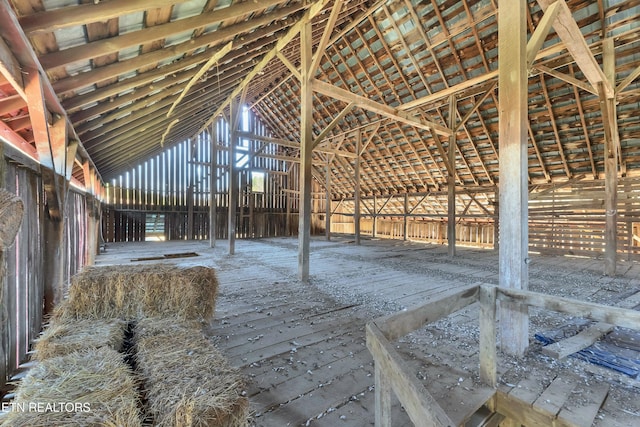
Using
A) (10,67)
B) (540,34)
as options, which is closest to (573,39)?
(540,34)

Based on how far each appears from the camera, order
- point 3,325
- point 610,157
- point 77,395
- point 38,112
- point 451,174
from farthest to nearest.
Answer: point 451,174 → point 610,157 → point 38,112 → point 3,325 → point 77,395

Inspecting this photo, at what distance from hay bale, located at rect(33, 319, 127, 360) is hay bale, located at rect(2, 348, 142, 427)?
0.23 m

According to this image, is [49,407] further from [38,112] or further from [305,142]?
[305,142]

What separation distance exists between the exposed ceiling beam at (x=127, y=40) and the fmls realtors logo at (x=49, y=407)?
2409 mm

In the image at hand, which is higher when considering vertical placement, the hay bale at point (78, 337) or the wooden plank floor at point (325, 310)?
the hay bale at point (78, 337)

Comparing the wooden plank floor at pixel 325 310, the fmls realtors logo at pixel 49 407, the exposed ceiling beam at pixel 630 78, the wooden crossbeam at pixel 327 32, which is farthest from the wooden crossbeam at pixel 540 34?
the exposed ceiling beam at pixel 630 78

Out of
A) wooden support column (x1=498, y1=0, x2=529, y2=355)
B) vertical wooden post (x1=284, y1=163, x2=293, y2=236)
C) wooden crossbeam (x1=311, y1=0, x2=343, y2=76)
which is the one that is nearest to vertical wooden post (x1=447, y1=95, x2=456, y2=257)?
wooden crossbeam (x1=311, y1=0, x2=343, y2=76)

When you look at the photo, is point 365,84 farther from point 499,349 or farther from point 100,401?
point 100,401

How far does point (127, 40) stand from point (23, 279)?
2.40 meters

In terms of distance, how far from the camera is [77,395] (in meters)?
1.29

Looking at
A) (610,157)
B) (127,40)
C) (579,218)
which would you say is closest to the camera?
(127,40)

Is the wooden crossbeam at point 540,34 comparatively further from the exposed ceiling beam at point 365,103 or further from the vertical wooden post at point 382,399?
the exposed ceiling beam at point 365,103

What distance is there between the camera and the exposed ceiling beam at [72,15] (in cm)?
178

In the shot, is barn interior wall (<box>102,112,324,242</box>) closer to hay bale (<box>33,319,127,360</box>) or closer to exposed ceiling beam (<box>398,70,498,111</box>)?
exposed ceiling beam (<box>398,70,498,111</box>)
